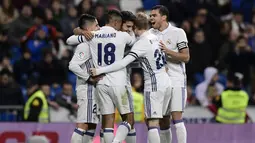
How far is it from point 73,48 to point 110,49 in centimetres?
828

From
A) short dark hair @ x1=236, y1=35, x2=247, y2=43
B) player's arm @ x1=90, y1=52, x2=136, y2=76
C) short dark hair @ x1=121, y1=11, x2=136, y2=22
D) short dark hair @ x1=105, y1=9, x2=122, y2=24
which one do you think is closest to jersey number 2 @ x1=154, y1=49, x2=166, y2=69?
player's arm @ x1=90, y1=52, x2=136, y2=76

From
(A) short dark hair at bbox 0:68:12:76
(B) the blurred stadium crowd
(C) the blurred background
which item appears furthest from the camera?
(A) short dark hair at bbox 0:68:12:76

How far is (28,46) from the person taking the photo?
72.6ft

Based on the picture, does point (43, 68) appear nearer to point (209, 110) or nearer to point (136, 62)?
point (209, 110)

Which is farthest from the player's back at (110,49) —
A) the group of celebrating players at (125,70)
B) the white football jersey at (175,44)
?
the white football jersey at (175,44)

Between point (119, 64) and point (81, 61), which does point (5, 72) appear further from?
point (119, 64)

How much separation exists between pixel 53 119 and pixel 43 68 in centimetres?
158

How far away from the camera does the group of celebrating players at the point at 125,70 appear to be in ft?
47.7

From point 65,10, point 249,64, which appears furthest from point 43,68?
point 249,64

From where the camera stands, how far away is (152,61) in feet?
47.7

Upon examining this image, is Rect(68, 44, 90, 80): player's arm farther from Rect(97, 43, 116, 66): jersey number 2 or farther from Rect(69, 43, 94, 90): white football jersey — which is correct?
Rect(97, 43, 116, 66): jersey number 2

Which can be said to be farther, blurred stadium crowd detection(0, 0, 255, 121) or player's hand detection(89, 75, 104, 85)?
blurred stadium crowd detection(0, 0, 255, 121)

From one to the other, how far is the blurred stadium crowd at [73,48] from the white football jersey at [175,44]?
5.33m

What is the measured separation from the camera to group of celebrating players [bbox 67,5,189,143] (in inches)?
572
